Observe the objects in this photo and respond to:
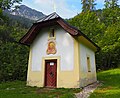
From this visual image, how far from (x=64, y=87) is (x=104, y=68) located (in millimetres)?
22030

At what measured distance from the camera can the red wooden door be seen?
1725 centimetres

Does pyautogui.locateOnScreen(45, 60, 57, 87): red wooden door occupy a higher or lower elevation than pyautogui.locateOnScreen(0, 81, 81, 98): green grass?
higher

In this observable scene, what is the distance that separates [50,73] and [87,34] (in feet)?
74.0

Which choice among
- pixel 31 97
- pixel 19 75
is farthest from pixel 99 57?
pixel 31 97

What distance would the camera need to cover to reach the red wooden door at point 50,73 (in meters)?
17.2

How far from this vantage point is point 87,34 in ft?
127

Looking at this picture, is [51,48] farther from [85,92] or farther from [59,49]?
[85,92]

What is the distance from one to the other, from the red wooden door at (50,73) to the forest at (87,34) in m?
5.03

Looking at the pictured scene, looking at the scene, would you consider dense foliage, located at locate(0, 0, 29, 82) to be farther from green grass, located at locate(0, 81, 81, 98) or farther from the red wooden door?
green grass, located at locate(0, 81, 81, 98)

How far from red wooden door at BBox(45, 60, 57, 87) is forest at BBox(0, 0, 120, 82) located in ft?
16.5

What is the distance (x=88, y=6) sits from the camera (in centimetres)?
5816

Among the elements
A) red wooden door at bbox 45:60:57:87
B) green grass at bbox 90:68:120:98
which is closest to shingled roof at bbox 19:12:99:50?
red wooden door at bbox 45:60:57:87

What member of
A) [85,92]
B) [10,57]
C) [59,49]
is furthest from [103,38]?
[85,92]

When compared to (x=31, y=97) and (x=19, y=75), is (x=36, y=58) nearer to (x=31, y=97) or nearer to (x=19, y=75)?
(x=31, y=97)
